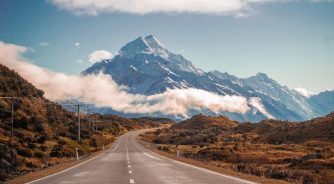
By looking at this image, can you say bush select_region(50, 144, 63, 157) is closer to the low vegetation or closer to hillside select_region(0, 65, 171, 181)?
hillside select_region(0, 65, 171, 181)

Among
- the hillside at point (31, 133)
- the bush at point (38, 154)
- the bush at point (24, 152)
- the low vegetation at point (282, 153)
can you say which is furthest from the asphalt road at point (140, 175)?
the bush at point (38, 154)

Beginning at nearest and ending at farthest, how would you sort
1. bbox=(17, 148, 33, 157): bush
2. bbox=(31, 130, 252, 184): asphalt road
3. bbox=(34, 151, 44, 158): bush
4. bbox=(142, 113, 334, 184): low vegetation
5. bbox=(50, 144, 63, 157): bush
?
bbox=(31, 130, 252, 184): asphalt road
bbox=(142, 113, 334, 184): low vegetation
bbox=(17, 148, 33, 157): bush
bbox=(34, 151, 44, 158): bush
bbox=(50, 144, 63, 157): bush

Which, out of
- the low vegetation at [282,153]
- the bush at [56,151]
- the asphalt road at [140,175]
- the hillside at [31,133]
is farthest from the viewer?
the bush at [56,151]

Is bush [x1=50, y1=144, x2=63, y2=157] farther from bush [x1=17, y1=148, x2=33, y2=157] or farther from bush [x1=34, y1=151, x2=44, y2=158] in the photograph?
bush [x1=17, y1=148, x2=33, y2=157]

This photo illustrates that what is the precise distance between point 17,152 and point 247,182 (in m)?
43.0

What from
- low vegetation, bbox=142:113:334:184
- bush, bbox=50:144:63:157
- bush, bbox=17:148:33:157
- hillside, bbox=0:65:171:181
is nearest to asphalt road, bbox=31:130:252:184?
low vegetation, bbox=142:113:334:184

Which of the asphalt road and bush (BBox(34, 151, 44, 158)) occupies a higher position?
bush (BBox(34, 151, 44, 158))

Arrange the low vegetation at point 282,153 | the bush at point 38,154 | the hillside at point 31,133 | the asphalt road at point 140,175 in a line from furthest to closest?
the bush at point 38,154 → the hillside at point 31,133 → the low vegetation at point 282,153 → the asphalt road at point 140,175

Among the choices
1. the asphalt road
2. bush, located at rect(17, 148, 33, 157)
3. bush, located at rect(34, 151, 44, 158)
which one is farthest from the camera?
bush, located at rect(34, 151, 44, 158)

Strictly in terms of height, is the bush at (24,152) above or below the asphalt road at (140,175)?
above

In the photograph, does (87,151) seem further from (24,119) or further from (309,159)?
(309,159)

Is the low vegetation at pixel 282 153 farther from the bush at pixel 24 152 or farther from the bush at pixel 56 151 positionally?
the bush at pixel 24 152

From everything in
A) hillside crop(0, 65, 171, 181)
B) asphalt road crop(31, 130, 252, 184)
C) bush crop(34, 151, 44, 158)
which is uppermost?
hillside crop(0, 65, 171, 181)

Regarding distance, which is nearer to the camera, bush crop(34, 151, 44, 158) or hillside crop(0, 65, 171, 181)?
hillside crop(0, 65, 171, 181)
